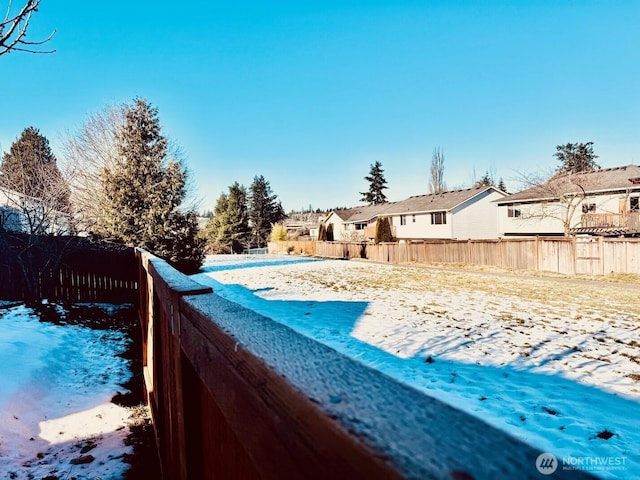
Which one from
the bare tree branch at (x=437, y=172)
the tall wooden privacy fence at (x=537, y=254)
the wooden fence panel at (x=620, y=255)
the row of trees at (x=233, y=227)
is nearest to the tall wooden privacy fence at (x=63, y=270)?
the tall wooden privacy fence at (x=537, y=254)

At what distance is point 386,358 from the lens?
575cm

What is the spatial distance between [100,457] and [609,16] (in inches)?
799

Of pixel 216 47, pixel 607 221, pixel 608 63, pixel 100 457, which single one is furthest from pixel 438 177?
pixel 100 457

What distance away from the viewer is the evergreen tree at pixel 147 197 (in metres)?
14.8

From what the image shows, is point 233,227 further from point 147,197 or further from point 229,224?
point 147,197

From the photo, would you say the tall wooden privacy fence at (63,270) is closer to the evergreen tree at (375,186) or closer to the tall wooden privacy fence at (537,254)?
the tall wooden privacy fence at (537,254)

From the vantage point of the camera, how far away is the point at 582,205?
25.0 metres

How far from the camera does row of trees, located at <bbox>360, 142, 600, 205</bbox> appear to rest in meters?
44.6

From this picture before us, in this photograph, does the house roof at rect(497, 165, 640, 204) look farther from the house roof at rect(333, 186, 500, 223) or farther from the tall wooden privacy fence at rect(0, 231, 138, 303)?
the tall wooden privacy fence at rect(0, 231, 138, 303)

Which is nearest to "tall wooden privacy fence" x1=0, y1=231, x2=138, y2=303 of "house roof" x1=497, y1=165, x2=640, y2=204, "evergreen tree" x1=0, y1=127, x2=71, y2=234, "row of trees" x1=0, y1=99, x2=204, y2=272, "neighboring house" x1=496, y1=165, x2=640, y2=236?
"evergreen tree" x1=0, y1=127, x2=71, y2=234

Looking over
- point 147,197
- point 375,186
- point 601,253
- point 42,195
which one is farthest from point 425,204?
point 42,195

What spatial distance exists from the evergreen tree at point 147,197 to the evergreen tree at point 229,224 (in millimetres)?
25245

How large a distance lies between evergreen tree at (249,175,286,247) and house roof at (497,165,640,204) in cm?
3256

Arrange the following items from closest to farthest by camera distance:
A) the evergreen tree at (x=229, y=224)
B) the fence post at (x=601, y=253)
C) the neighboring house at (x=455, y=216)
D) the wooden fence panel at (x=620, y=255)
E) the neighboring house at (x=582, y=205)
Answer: the wooden fence panel at (x=620, y=255) < the fence post at (x=601, y=253) < the neighboring house at (x=582, y=205) < the neighboring house at (x=455, y=216) < the evergreen tree at (x=229, y=224)
